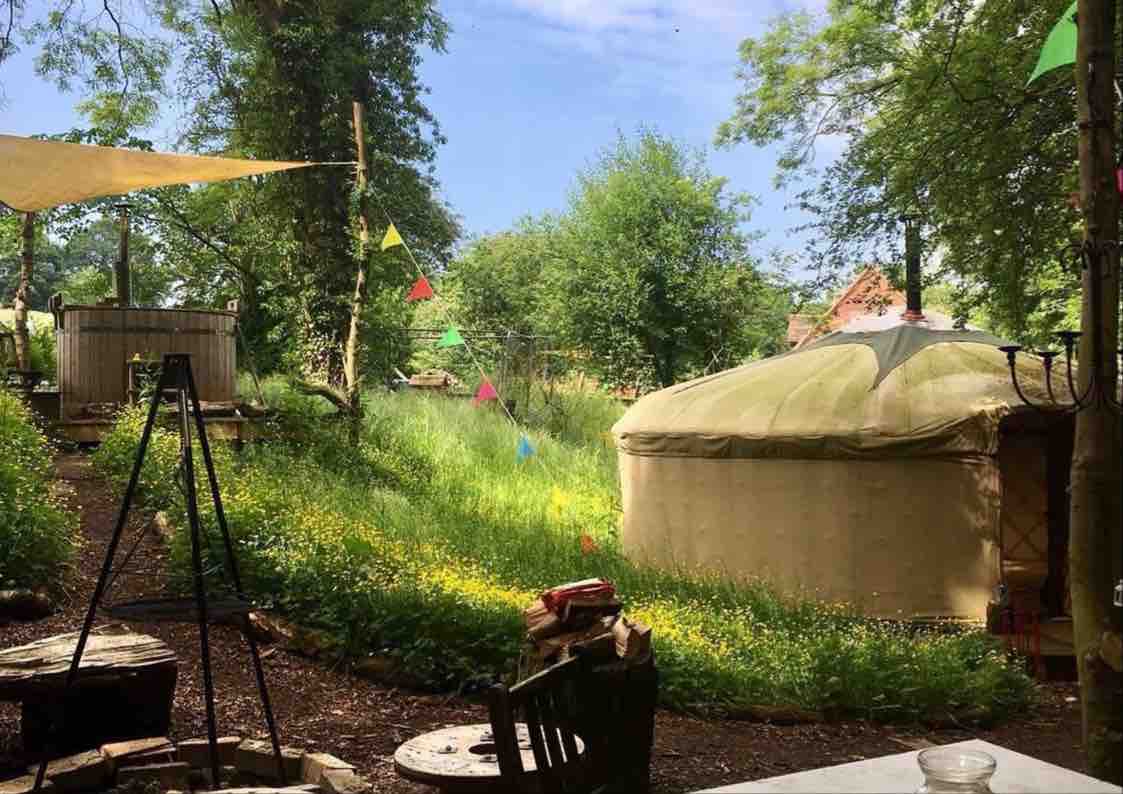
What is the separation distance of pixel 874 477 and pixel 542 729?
4502mm

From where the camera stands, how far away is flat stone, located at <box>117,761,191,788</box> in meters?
3.11

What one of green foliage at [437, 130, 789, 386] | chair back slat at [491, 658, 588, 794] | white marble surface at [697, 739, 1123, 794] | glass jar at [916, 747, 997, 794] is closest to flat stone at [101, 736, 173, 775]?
chair back slat at [491, 658, 588, 794]

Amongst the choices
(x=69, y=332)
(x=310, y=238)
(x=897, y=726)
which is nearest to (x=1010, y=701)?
(x=897, y=726)

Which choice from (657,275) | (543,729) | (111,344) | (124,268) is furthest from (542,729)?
(657,275)

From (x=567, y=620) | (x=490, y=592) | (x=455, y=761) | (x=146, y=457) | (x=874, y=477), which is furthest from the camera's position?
(x=146, y=457)

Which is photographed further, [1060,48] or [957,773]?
[1060,48]

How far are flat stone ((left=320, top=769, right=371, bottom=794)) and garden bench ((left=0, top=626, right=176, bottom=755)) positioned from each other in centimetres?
76

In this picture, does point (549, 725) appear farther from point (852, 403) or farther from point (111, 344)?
point (111, 344)

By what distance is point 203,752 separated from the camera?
11.1 feet

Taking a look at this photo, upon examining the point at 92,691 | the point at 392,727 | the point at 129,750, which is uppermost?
the point at 92,691

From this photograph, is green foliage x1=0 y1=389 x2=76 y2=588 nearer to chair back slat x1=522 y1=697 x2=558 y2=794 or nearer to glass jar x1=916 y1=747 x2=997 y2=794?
chair back slat x1=522 y1=697 x2=558 y2=794

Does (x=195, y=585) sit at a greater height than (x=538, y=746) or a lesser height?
greater

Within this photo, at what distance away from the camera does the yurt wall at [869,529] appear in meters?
6.17

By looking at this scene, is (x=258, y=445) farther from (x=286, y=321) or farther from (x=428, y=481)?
(x=286, y=321)
